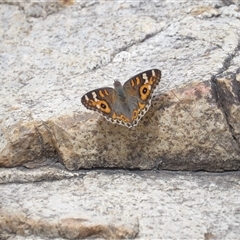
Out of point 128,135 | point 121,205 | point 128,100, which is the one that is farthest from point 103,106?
point 121,205

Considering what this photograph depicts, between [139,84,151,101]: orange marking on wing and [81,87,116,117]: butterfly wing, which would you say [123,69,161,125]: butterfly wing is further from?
[81,87,116,117]: butterfly wing

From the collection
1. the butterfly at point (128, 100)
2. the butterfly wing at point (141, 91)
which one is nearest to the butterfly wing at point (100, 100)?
the butterfly at point (128, 100)

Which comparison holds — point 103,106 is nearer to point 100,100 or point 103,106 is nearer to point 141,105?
point 100,100

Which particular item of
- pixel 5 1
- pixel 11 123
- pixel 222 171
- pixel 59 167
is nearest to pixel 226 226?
pixel 222 171

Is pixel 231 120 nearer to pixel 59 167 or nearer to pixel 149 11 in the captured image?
pixel 59 167

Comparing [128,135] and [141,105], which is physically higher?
[141,105]

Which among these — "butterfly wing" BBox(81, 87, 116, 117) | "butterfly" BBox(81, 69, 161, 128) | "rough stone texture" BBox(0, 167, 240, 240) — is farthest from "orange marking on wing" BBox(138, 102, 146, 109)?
"rough stone texture" BBox(0, 167, 240, 240)

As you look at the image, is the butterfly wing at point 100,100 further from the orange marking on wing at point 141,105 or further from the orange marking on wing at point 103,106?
the orange marking on wing at point 141,105
